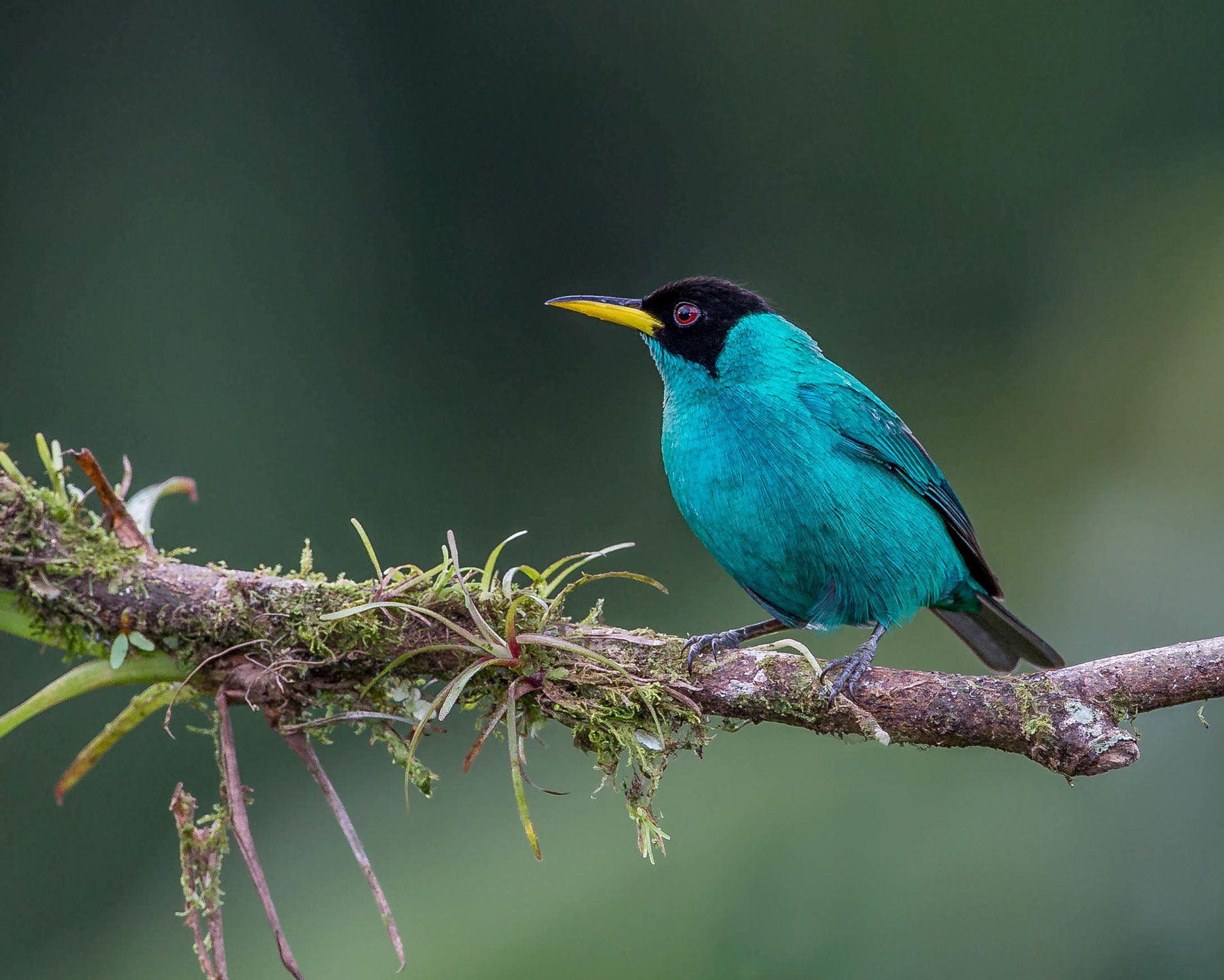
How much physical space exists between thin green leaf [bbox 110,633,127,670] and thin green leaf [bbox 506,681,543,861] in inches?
33.5

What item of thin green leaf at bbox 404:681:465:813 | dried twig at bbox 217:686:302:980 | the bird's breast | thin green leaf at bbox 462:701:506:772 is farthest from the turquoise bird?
dried twig at bbox 217:686:302:980

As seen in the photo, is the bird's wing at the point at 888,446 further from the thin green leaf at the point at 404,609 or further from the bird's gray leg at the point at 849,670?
the thin green leaf at the point at 404,609

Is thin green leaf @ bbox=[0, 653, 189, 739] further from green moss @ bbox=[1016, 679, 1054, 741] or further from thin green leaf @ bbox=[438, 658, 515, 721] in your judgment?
green moss @ bbox=[1016, 679, 1054, 741]

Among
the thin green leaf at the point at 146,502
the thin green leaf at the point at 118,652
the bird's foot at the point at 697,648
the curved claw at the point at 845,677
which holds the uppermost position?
the thin green leaf at the point at 146,502

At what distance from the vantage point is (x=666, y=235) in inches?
261

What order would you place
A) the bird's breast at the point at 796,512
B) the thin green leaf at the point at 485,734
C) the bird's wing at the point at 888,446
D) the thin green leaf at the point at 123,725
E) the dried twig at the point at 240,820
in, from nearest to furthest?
the dried twig at the point at 240,820, the thin green leaf at the point at 485,734, the thin green leaf at the point at 123,725, the bird's breast at the point at 796,512, the bird's wing at the point at 888,446

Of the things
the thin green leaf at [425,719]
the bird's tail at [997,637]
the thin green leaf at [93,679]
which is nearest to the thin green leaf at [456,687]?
the thin green leaf at [425,719]

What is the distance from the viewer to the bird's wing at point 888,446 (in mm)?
3709

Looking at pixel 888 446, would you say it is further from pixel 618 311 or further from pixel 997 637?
pixel 618 311

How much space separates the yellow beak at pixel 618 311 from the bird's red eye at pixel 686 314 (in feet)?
0.24

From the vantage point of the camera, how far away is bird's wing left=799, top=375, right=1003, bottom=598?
3.71 meters

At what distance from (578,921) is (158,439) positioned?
3324 millimetres

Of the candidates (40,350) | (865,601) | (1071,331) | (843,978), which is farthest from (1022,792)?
(40,350)

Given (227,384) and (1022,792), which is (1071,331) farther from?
(227,384)
